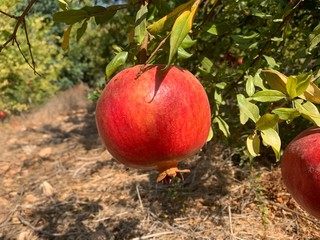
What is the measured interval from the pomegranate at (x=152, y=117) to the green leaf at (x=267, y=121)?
19cm

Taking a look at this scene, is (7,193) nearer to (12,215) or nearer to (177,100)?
(12,215)

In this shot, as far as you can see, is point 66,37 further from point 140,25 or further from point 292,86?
point 292,86

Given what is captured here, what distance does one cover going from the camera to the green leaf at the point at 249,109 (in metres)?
0.90

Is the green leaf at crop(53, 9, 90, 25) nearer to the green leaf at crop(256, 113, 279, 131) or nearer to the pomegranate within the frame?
the pomegranate

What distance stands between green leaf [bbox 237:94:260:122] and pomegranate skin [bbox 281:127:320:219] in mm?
133

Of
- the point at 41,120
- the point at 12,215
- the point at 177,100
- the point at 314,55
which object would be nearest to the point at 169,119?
the point at 177,100

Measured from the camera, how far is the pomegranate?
0.62 metres

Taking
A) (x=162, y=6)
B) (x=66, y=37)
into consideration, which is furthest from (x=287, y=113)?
(x=66, y=37)

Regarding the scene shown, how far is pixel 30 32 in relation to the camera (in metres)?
6.77

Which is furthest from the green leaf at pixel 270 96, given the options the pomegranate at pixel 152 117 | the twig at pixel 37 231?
the twig at pixel 37 231

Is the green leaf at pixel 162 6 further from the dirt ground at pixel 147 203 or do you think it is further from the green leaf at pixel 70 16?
the dirt ground at pixel 147 203

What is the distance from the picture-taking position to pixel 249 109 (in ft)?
2.98

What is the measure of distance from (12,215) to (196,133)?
7.59ft

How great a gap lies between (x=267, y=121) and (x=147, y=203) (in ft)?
5.66
